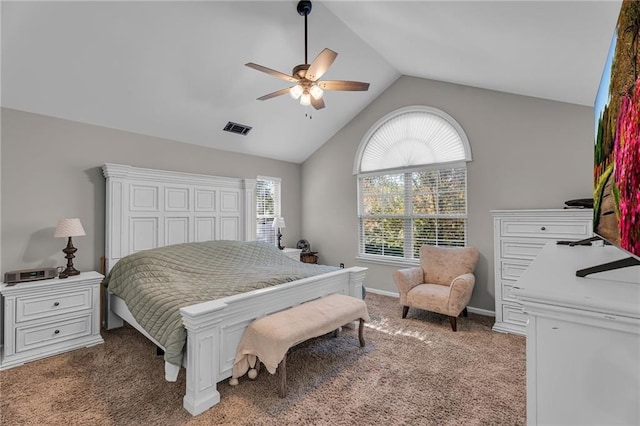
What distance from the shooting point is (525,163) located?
11.6 ft

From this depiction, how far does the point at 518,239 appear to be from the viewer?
3229 millimetres

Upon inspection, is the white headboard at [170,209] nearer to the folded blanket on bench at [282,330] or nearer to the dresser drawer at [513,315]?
the folded blanket on bench at [282,330]

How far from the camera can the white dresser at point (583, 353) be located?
632 mm

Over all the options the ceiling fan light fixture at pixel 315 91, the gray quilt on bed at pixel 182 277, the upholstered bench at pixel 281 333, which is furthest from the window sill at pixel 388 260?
the ceiling fan light fixture at pixel 315 91

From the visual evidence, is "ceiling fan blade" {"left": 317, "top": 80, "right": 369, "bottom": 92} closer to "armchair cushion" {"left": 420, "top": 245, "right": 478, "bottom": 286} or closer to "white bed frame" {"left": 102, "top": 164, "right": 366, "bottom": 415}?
"white bed frame" {"left": 102, "top": 164, "right": 366, "bottom": 415}

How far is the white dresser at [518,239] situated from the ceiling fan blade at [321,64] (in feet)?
7.92

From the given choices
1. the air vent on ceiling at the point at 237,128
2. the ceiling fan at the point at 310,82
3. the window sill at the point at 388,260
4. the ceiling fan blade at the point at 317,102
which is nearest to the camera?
the ceiling fan at the point at 310,82

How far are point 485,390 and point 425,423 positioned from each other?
0.64m

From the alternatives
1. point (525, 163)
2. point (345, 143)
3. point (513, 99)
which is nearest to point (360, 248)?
point (345, 143)

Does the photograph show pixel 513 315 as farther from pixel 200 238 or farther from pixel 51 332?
pixel 51 332

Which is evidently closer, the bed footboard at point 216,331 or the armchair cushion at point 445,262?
the bed footboard at point 216,331

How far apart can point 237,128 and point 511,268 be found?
3.89m

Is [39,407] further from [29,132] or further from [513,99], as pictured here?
[513,99]

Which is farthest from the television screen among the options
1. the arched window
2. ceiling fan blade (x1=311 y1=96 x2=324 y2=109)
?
the arched window
